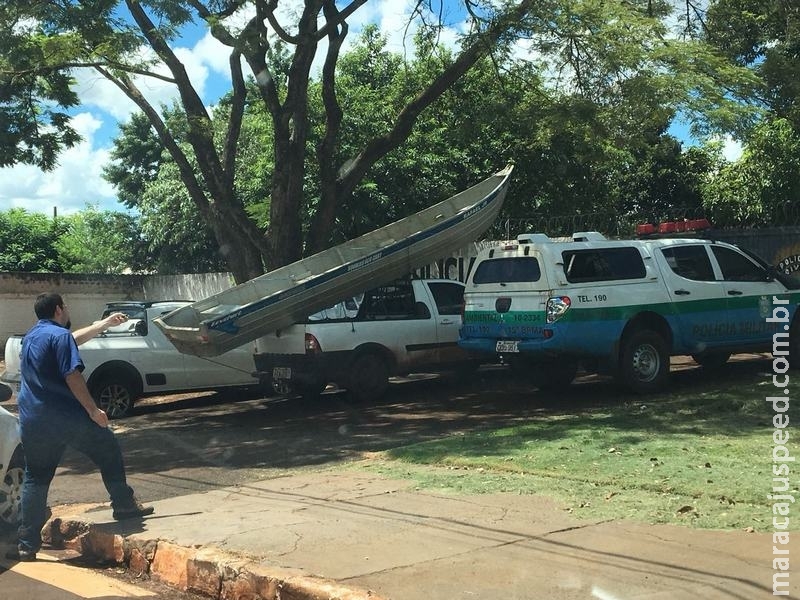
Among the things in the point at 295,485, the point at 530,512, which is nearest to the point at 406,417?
the point at 295,485

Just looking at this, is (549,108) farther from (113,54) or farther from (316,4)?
(113,54)

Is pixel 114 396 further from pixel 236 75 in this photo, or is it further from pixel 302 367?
pixel 236 75

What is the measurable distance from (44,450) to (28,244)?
78.9 feet

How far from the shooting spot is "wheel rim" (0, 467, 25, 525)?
22.4 ft

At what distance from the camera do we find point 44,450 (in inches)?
249

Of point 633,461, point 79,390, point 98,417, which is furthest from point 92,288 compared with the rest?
point 633,461

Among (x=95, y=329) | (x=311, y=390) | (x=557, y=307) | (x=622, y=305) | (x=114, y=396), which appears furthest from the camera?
(x=311, y=390)

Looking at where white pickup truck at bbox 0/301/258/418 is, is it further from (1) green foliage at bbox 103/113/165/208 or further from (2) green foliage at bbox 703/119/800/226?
(1) green foliage at bbox 103/113/165/208

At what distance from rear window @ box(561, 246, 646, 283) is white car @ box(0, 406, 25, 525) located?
22.0ft

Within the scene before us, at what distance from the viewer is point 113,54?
12570mm

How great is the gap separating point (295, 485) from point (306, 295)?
439 centimetres

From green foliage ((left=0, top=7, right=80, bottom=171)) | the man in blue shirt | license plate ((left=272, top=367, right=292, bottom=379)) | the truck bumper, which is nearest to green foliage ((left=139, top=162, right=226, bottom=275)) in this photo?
green foliage ((left=0, top=7, right=80, bottom=171))

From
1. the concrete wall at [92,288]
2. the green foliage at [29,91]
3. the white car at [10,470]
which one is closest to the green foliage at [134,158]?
the concrete wall at [92,288]
